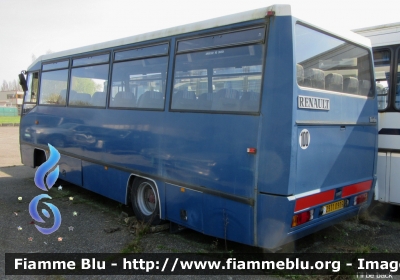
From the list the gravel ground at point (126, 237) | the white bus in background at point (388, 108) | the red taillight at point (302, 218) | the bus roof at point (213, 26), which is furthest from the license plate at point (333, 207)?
the bus roof at point (213, 26)

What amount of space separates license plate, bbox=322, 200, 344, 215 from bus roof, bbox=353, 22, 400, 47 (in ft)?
10.3

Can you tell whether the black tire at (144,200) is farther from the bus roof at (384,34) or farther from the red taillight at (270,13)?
the bus roof at (384,34)

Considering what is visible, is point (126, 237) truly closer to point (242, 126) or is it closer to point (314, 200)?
point (242, 126)

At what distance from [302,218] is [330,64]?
2.00 metres

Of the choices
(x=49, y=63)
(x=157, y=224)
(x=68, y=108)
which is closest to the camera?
(x=157, y=224)

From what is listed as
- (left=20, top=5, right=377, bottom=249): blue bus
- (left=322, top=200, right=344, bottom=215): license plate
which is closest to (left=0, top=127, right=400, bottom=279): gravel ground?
(left=20, top=5, right=377, bottom=249): blue bus

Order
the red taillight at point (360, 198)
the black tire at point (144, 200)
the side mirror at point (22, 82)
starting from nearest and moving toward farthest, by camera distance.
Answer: the red taillight at point (360, 198)
the black tire at point (144, 200)
the side mirror at point (22, 82)

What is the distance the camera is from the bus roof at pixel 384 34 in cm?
664

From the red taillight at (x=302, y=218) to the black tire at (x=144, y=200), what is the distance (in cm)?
245

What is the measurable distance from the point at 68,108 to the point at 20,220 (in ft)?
8.49

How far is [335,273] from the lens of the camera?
4.41 meters

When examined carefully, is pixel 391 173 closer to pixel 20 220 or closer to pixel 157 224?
pixel 157 224

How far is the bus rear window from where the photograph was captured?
4.54 meters

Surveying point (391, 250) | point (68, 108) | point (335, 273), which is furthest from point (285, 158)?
point (68, 108)
